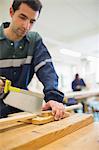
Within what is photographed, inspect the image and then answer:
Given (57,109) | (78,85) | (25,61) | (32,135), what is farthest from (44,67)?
(78,85)

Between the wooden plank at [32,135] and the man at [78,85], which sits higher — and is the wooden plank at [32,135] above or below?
below

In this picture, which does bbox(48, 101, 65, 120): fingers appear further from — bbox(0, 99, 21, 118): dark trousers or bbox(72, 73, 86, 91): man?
bbox(72, 73, 86, 91): man

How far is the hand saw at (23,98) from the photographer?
625mm

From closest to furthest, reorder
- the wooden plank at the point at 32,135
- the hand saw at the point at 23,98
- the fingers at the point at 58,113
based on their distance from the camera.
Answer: the wooden plank at the point at 32,135 < the hand saw at the point at 23,98 < the fingers at the point at 58,113

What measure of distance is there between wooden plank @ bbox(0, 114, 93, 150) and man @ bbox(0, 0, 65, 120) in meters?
0.16

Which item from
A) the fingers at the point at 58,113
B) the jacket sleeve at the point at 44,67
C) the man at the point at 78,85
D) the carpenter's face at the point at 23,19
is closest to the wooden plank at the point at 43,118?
the fingers at the point at 58,113

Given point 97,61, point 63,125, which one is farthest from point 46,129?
point 97,61

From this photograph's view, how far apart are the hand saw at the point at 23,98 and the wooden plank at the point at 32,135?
0.22 ft

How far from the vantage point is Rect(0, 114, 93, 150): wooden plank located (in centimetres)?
46

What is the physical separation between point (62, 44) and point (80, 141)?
3.81 metres

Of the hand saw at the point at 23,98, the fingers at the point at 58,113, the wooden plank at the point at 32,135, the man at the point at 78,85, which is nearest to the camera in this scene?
the wooden plank at the point at 32,135

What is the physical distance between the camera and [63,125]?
2.06ft

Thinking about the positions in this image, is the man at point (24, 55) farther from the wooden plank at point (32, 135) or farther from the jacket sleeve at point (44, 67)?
the wooden plank at point (32, 135)

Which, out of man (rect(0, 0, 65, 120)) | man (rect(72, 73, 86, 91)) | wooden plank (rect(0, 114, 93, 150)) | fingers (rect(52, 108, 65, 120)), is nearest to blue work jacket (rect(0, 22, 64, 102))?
man (rect(0, 0, 65, 120))
